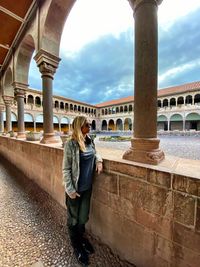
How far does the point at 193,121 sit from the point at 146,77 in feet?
91.6

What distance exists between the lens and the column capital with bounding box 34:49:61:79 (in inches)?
138

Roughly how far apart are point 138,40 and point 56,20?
300 centimetres

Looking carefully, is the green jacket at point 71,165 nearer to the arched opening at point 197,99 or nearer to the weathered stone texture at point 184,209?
the weathered stone texture at point 184,209

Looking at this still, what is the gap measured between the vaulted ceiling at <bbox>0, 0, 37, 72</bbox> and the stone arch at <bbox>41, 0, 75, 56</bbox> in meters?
1.15

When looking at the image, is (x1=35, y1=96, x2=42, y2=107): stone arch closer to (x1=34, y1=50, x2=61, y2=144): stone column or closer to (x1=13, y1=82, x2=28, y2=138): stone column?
(x1=13, y1=82, x2=28, y2=138): stone column

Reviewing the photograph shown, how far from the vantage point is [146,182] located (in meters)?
1.39

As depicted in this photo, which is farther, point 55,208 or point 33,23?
point 33,23

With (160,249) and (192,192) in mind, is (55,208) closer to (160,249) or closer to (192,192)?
(160,249)

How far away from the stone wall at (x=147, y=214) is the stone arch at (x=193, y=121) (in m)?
25.9

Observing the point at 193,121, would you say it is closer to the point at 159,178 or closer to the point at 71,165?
the point at 159,178

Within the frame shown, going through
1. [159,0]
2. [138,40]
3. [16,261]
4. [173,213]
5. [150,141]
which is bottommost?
[16,261]

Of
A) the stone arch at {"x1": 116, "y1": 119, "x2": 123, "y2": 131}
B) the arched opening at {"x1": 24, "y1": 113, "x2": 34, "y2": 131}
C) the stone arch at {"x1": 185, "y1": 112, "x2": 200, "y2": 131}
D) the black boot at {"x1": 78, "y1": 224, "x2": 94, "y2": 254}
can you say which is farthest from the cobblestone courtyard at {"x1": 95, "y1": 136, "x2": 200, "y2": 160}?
the stone arch at {"x1": 116, "y1": 119, "x2": 123, "y2": 131}

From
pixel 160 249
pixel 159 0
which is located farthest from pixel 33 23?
pixel 160 249

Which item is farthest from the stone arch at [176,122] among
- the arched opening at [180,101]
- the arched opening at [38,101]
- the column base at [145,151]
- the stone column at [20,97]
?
the column base at [145,151]
